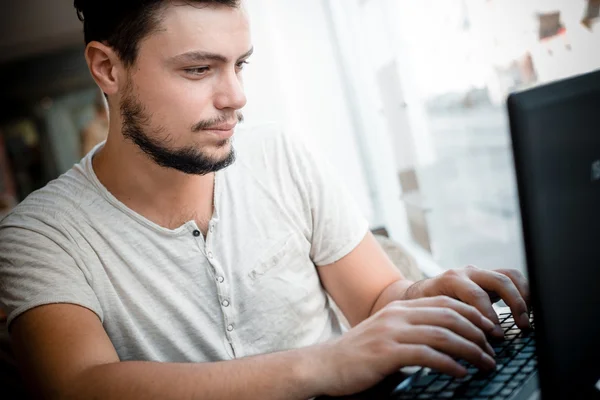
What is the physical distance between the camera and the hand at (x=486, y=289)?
84cm

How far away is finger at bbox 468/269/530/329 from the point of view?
831 millimetres

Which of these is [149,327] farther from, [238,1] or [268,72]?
[268,72]

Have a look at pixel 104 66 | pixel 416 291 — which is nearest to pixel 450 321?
pixel 416 291

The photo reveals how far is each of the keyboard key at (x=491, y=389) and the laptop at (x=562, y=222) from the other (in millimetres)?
131

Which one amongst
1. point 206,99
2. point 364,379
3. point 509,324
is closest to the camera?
point 364,379

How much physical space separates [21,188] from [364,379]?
152 inches

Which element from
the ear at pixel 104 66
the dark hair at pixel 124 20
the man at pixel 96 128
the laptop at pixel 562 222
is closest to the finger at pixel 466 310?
the laptop at pixel 562 222

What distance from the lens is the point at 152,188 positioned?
4.07 ft

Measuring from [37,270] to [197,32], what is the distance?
19.9 inches

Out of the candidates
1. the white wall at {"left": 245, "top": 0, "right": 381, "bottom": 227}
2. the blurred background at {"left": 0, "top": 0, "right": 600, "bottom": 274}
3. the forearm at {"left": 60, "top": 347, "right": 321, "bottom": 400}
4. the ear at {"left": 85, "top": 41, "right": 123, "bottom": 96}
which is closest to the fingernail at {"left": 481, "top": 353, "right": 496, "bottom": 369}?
the forearm at {"left": 60, "top": 347, "right": 321, "bottom": 400}

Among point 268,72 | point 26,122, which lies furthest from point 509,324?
point 26,122

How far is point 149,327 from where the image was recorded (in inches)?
45.5

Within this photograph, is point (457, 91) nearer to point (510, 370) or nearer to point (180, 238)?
point (180, 238)

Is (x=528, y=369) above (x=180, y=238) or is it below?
below
